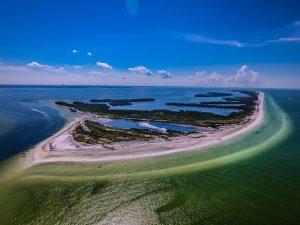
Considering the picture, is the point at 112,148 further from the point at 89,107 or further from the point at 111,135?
the point at 89,107

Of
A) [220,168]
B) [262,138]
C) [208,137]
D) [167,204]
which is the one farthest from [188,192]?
[262,138]

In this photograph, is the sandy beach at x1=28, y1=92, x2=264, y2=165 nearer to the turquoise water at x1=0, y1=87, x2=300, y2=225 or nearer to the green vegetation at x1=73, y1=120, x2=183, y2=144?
the green vegetation at x1=73, y1=120, x2=183, y2=144

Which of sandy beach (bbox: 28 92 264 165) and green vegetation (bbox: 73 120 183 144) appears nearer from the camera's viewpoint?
sandy beach (bbox: 28 92 264 165)

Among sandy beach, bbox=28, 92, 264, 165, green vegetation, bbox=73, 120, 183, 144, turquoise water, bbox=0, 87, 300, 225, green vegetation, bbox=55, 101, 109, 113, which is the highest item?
green vegetation, bbox=55, 101, 109, 113

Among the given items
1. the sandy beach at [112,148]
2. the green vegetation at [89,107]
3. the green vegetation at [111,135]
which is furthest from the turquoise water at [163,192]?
the green vegetation at [89,107]

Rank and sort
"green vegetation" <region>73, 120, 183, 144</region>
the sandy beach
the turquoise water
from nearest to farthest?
the turquoise water
the sandy beach
"green vegetation" <region>73, 120, 183, 144</region>

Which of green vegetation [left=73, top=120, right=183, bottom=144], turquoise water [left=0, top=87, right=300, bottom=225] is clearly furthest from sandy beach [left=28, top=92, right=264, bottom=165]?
turquoise water [left=0, top=87, right=300, bottom=225]

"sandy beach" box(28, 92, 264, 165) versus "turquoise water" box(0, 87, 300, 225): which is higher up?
"sandy beach" box(28, 92, 264, 165)
